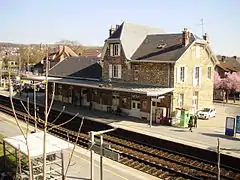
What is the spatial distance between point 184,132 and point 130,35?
12.5 meters

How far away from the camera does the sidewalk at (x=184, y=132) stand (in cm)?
1777

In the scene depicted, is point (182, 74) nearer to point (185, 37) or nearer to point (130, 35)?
point (185, 37)

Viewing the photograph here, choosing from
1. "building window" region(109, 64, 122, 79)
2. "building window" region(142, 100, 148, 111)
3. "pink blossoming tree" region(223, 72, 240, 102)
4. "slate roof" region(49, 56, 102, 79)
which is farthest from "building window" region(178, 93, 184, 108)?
"pink blossoming tree" region(223, 72, 240, 102)

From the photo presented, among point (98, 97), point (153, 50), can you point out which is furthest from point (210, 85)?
point (98, 97)

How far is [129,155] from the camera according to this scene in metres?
16.8

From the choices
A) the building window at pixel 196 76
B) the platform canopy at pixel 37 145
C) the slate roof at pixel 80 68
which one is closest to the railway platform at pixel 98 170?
the platform canopy at pixel 37 145

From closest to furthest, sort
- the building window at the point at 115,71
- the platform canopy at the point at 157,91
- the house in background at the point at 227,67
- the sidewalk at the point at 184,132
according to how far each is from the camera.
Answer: the sidewalk at the point at 184,132, the platform canopy at the point at 157,91, the building window at the point at 115,71, the house in background at the point at 227,67

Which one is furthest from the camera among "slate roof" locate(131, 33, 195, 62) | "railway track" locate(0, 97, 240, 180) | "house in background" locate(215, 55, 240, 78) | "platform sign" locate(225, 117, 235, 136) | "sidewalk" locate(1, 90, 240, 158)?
"house in background" locate(215, 55, 240, 78)

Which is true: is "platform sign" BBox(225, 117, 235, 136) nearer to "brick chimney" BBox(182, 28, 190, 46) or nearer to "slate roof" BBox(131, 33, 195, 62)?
"slate roof" BBox(131, 33, 195, 62)

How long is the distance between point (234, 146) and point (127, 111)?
11624 mm

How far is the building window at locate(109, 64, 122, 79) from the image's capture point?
28.7 m

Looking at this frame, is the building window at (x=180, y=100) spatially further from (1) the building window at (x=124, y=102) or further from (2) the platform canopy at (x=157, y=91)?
(1) the building window at (x=124, y=102)

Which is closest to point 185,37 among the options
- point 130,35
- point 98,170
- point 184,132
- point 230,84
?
point 130,35

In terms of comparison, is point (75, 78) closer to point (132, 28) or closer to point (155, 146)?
point (132, 28)
